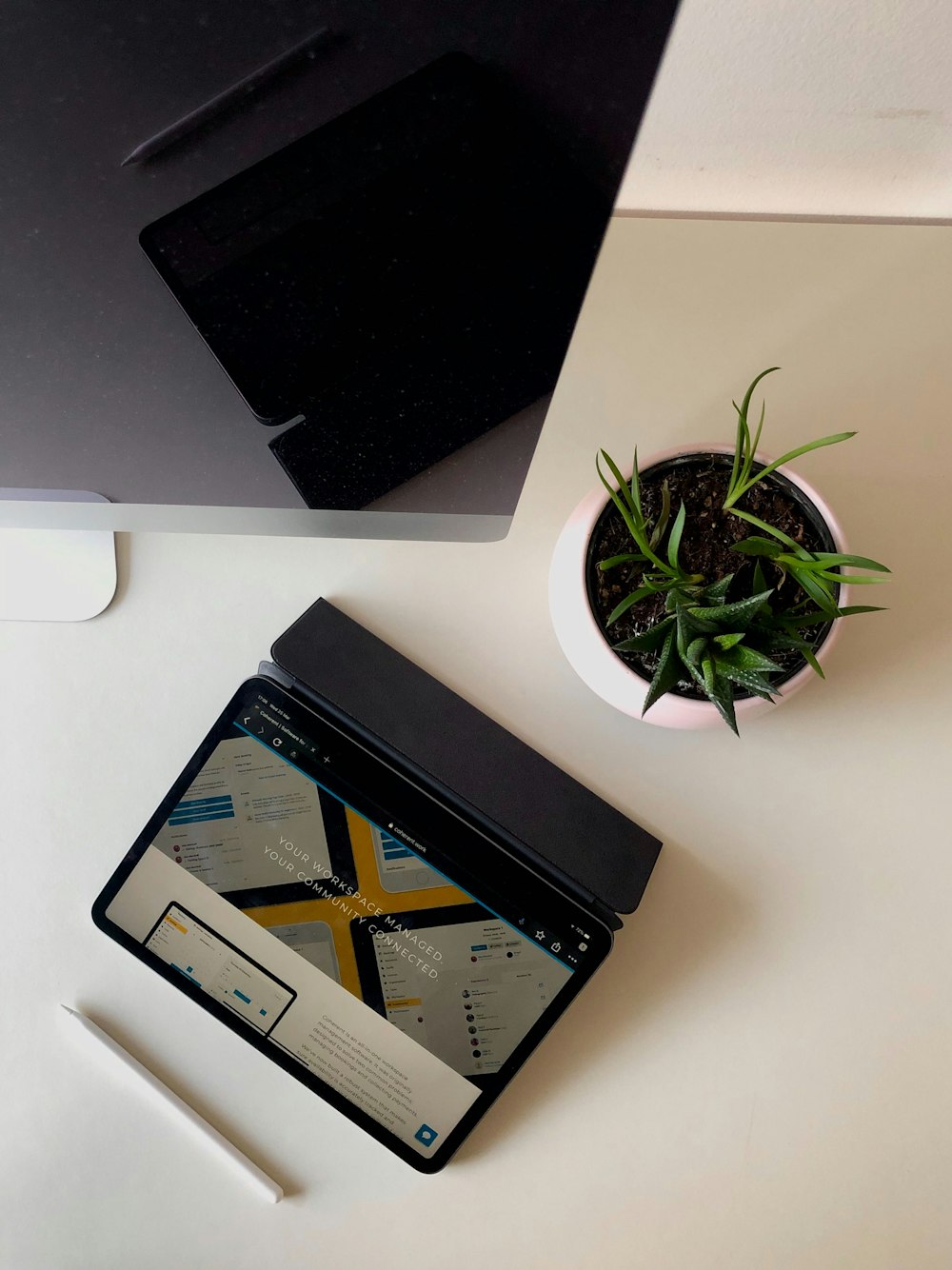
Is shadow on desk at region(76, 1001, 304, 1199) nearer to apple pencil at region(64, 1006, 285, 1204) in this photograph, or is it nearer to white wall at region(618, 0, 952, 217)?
apple pencil at region(64, 1006, 285, 1204)

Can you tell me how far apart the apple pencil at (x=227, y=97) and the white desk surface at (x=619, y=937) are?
0.32 m

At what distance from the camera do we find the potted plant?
17.9 inches

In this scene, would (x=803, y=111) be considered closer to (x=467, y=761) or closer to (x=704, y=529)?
(x=704, y=529)

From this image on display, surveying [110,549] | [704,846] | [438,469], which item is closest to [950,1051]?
[704,846]

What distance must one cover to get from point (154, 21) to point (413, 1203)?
0.58 m

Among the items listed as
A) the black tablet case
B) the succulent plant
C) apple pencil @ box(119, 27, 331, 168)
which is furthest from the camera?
the black tablet case

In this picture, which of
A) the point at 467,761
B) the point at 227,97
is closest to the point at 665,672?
the point at 467,761

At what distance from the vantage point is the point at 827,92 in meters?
0.65

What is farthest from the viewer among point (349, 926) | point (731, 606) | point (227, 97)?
point (349, 926)

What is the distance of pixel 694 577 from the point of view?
470 millimetres

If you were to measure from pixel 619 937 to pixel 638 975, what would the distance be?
1.0 inches

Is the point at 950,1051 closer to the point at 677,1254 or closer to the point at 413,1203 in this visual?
the point at 677,1254

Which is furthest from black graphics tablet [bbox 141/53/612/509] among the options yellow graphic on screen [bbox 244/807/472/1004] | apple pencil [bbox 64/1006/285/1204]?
apple pencil [bbox 64/1006/285/1204]

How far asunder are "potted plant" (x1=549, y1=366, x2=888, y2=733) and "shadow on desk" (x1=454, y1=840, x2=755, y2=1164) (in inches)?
4.7
